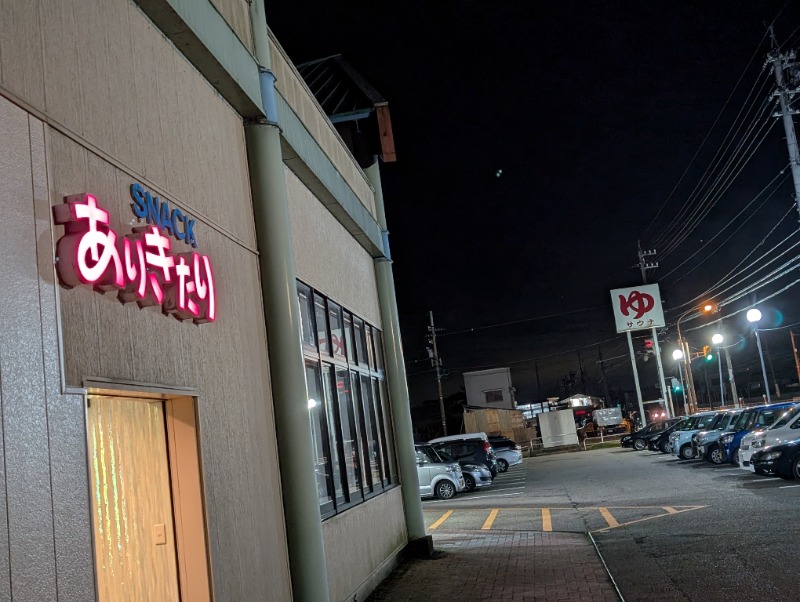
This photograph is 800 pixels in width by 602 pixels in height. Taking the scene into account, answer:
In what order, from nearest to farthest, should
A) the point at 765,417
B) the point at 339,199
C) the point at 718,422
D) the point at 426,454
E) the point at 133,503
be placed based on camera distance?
the point at 133,503 → the point at 339,199 → the point at 765,417 → the point at 426,454 → the point at 718,422

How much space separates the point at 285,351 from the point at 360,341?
511 cm

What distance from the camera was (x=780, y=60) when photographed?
24.4 meters

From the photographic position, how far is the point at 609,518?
1544 centimetres

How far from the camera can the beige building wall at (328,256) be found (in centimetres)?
978

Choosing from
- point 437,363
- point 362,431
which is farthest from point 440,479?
point 437,363

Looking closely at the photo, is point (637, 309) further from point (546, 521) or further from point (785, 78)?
point (546, 521)

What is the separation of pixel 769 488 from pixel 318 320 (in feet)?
40.7

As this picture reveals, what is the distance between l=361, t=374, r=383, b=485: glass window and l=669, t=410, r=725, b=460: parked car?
18596 mm

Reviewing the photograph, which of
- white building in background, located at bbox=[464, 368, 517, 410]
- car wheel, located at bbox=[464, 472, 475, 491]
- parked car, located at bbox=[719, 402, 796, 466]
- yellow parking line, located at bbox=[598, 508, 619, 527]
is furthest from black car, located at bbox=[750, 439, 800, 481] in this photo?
white building in background, located at bbox=[464, 368, 517, 410]

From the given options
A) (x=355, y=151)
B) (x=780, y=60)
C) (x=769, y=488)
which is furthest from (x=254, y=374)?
(x=780, y=60)

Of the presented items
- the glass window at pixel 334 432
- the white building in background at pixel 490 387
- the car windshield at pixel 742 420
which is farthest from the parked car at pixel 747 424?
the white building in background at pixel 490 387

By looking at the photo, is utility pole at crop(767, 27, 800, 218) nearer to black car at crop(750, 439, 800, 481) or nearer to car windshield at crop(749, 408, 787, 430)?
car windshield at crop(749, 408, 787, 430)

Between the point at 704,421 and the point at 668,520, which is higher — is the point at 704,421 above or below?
above

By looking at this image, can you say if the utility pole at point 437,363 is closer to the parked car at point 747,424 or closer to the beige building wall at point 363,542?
the parked car at point 747,424
